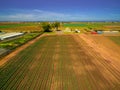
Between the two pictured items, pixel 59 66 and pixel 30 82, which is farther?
pixel 59 66

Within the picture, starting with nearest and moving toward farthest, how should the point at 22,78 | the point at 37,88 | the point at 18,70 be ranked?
the point at 37,88 < the point at 22,78 < the point at 18,70

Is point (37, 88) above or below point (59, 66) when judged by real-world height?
above

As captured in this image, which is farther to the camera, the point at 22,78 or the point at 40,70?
the point at 40,70

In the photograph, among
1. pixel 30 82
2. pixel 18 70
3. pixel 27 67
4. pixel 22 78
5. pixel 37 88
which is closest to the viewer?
pixel 37 88

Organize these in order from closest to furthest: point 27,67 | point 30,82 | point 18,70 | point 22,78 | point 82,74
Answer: point 30,82
point 22,78
point 82,74
point 18,70
point 27,67

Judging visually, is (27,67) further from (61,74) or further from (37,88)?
(37,88)

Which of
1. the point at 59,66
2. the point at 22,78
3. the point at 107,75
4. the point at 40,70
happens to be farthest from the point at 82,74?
the point at 22,78

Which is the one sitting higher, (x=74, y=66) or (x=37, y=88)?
(x=37, y=88)

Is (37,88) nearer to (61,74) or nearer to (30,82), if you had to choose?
(30,82)

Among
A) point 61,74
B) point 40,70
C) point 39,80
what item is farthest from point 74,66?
point 39,80
